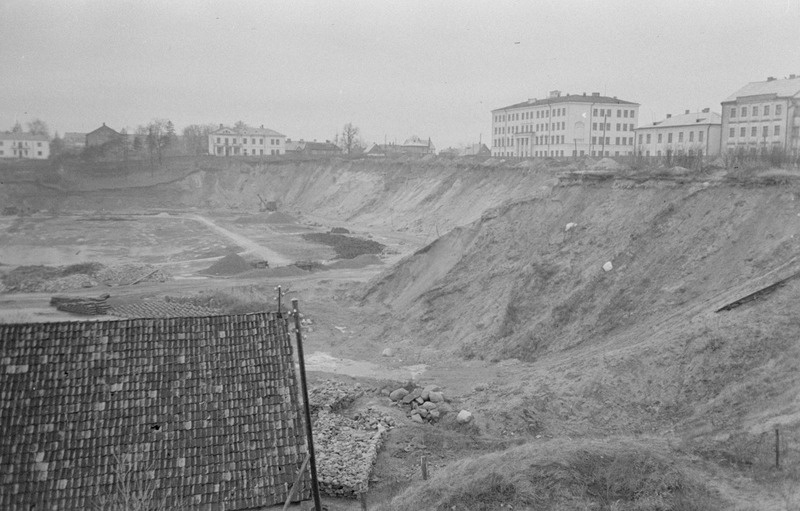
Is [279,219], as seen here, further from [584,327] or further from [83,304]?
[584,327]

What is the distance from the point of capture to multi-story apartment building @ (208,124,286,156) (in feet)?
420

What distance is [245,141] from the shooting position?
424ft

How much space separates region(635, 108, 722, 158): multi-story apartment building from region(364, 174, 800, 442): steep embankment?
1337 inches

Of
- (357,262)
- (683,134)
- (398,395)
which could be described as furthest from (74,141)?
(398,395)

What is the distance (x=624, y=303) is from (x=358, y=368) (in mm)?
Answer: 10007

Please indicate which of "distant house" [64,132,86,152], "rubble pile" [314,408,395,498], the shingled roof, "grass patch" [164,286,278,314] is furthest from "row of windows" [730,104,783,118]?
"distant house" [64,132,86,152]

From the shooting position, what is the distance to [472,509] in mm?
12602

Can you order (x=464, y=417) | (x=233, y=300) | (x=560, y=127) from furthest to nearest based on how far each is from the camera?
(x=560, y=127), (x=233, y=300), (x=464, y=417)

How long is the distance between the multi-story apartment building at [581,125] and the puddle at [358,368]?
59300 millimetres

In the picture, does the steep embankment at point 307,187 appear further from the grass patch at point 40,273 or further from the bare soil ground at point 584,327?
the grass patch at point 40,273

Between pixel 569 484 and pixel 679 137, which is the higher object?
pixel 679 137

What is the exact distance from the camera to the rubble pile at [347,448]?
15656mm

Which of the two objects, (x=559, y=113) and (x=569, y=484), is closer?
(x=569, y=484)

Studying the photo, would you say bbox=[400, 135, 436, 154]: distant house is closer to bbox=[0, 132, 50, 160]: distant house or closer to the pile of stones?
bbox=[0, 132, 50, 160]: distant house
